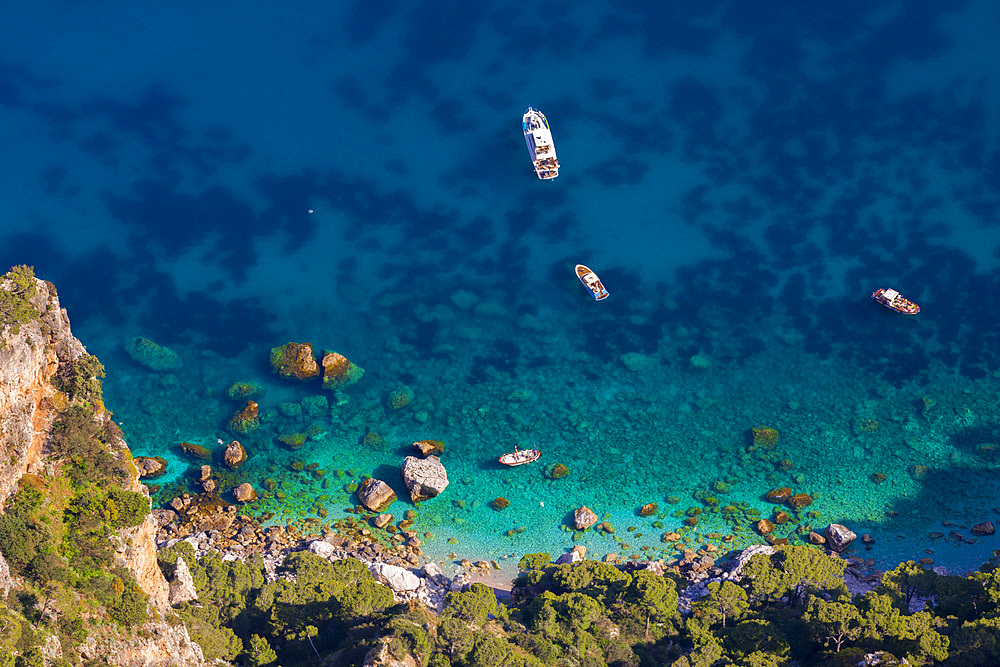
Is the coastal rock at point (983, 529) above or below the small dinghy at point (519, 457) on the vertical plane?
below

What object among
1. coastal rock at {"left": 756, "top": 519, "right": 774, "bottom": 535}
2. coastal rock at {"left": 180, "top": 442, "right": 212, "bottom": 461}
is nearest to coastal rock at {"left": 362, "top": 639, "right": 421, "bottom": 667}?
coastal rock at {"left": 180, "top": 442, "right": 212, "bottom": 461}

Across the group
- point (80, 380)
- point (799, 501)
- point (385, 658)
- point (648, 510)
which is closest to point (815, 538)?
point (799, 501)

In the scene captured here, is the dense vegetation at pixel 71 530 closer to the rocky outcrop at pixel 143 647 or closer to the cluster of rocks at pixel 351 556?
the rocky outcrop at pixel 143 647

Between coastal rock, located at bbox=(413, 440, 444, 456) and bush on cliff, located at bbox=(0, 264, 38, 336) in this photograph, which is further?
coastal rock, located at bbox=(413, 440, 444, 456)

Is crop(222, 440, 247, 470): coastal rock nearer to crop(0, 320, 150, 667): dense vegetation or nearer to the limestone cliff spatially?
the limestone cliff

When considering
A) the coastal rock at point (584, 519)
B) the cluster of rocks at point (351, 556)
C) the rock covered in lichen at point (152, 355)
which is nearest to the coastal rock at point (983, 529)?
the coastal rock at point (584, 519)

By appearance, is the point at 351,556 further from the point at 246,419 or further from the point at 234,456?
the point at 246,419
